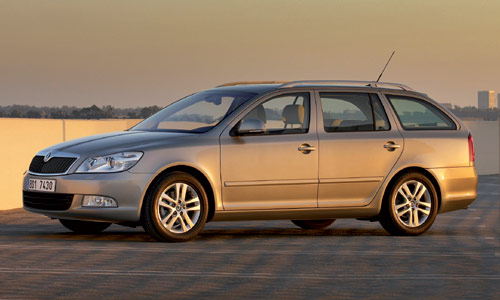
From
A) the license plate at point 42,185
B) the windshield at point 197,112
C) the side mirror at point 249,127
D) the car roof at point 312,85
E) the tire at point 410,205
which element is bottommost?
the tire at point 410,205

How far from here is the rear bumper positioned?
11.8m

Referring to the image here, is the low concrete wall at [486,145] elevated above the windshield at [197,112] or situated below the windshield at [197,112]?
below

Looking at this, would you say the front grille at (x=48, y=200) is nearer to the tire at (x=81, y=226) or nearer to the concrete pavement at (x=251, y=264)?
the concrete pavement at (x=251, y=264)

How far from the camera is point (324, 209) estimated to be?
11.1 m

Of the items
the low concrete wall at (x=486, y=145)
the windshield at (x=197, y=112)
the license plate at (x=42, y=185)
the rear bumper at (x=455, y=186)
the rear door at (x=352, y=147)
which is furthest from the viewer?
the low concrete wall at (x=486, y=145)

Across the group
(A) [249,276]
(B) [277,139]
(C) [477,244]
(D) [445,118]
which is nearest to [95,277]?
(A) [249,276]

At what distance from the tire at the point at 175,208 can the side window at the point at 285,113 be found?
1.12 metres

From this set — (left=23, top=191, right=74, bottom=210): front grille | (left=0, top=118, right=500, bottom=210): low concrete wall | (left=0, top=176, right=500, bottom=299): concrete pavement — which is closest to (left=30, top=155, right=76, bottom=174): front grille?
(left=23, top=191, right=74, bottom=210): front grille

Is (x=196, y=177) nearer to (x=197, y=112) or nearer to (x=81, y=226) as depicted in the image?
(x=197, y=112)

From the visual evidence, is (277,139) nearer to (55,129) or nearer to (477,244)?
(477,244)

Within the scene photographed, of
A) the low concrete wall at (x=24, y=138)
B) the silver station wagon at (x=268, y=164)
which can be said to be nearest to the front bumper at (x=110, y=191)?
the silver station wagon at (x=268, y=164)

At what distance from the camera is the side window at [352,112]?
11.2 metres

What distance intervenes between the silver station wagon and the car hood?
14 mm

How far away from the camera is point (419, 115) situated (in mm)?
12016
